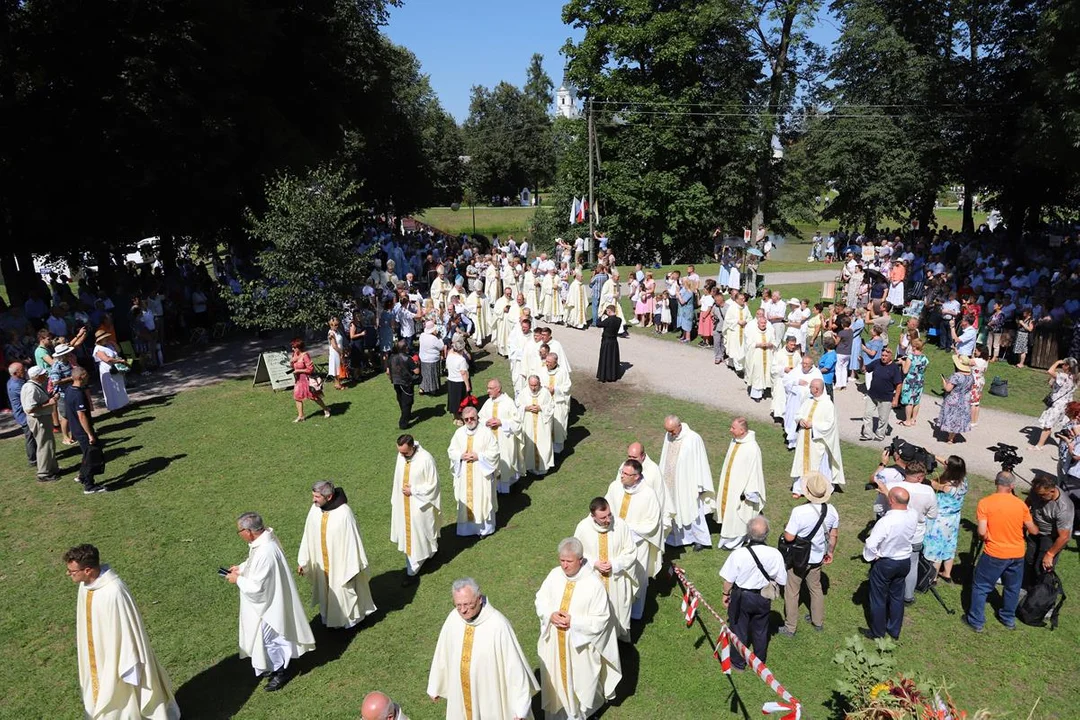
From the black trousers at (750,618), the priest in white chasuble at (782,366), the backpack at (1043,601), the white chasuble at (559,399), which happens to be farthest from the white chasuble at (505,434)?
the backpack at (1043,601)

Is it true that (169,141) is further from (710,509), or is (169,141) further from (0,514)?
(710,509)

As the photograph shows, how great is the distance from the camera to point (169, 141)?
65.2 ft

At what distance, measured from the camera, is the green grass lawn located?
6887 mm

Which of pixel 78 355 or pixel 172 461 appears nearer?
pixel 172 461

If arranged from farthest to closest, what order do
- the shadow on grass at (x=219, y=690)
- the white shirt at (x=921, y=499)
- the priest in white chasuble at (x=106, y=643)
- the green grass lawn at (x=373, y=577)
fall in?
the white shirt at (x=921, y=499)
the green grass lawn at (x=373, y=577)
the shadow on grass at (x=219, y=690)
the priest in white chasuble at (x=106, y=643)

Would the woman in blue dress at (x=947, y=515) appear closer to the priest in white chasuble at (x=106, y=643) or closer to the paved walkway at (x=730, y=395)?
the paved walkway at (x=730, y=395)

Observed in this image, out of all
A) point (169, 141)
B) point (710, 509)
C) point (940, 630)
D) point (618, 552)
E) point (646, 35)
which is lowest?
point (940, 630)

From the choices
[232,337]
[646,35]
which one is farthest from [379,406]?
[646,35]

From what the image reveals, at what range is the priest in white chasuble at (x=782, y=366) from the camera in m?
12.7

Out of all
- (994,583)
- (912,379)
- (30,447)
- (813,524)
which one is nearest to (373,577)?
(813,524)

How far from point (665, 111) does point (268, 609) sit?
3213cm

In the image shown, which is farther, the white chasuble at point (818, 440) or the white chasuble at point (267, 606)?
the white chasuble at point (818, 440)

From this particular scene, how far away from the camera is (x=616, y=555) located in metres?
7.02

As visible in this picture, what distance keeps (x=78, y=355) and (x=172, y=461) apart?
293 inches
